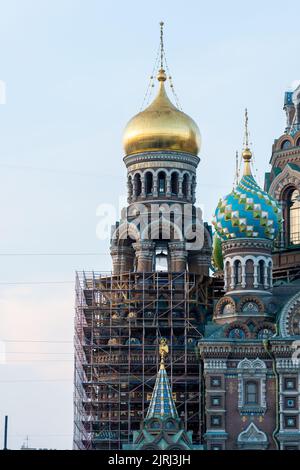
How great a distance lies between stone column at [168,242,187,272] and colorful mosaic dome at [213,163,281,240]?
2295 millimetres

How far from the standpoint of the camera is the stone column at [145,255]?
47125mm

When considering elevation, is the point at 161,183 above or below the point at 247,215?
above

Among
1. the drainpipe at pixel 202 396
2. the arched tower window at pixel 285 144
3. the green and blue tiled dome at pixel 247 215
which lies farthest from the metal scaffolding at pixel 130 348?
the arched tower window at pixel 285 144

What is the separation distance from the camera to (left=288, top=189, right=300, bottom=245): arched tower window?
49.6m

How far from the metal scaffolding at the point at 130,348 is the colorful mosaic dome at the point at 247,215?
232cm

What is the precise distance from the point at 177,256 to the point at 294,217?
507 cm

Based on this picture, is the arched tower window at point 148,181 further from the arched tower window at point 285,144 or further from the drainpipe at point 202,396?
the drainpipe at point 202,396

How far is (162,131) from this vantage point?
48.2 m

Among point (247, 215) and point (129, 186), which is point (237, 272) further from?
point (129, 186)

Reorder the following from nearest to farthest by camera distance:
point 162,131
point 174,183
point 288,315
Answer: point 288,315 → point 162,131 → point 174,183

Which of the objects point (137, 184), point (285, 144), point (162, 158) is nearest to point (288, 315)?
point (162, 158)

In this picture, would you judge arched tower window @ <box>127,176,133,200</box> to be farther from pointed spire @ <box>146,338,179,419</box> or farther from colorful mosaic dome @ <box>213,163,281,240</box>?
pointed spire @ <box>146,338,179,419</box>

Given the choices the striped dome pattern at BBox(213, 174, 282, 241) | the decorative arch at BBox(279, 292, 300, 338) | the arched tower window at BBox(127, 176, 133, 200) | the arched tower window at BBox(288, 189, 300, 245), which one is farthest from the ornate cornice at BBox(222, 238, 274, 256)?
the arched tower window at BBox(127, 176, 133, 200)
